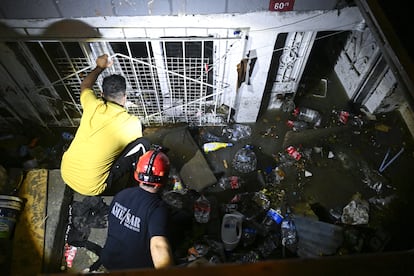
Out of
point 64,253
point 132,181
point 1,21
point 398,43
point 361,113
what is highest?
point 398,43

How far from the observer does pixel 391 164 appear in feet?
18.0

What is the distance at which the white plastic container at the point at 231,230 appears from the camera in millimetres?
4164

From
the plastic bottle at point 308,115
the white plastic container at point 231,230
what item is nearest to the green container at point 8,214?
the white plastic container at point 231,230

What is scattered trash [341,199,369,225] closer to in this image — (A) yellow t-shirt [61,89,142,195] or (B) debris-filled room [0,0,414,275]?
(B) debris-filled room [0,0,414,275]

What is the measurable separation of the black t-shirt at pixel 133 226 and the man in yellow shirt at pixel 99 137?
82 cm

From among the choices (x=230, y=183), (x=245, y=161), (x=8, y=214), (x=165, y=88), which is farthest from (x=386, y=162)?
(x=8, y=214)

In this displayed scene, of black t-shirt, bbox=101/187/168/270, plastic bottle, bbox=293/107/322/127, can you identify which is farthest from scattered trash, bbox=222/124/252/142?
black t-shirt, bbox=101/187/168/270

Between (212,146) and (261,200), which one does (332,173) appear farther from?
(212,146)

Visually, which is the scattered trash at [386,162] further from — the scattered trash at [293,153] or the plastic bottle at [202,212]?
the plastic bottle at [202,212]

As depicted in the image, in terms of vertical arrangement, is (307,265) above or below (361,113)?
above

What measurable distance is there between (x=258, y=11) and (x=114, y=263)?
140 inches

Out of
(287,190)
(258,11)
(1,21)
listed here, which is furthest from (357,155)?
(1,21)

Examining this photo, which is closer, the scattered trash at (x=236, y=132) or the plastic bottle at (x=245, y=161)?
the plastic bottle at (x=245, y=161)

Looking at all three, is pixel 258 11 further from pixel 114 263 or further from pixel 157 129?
pixel 114 263
